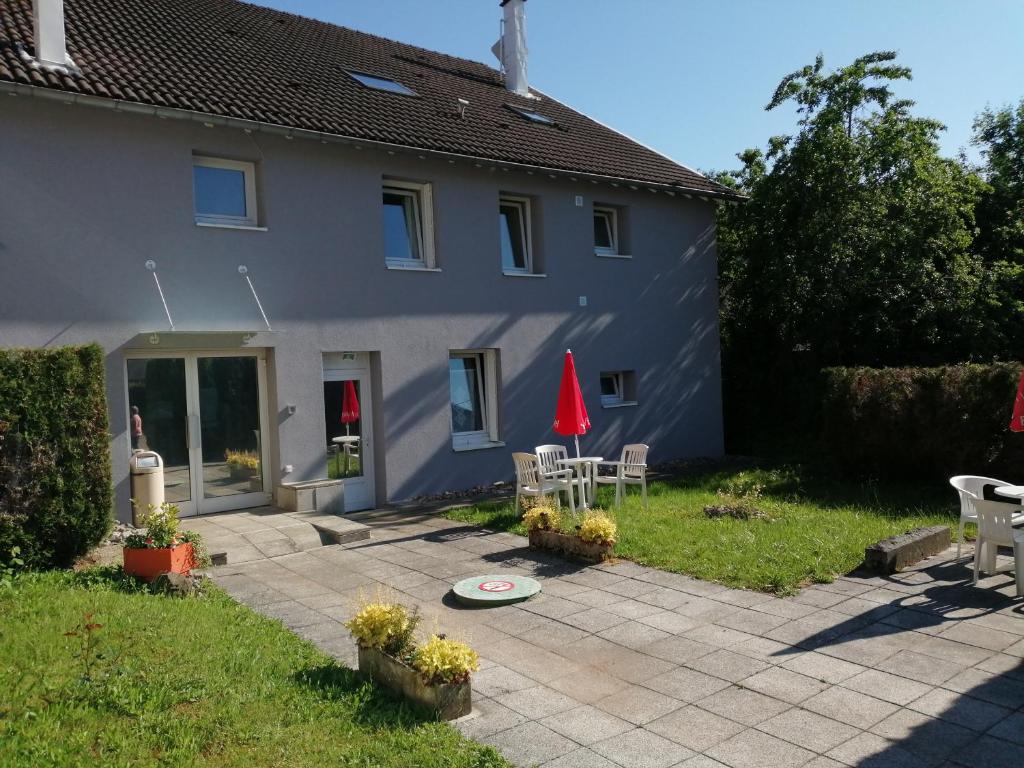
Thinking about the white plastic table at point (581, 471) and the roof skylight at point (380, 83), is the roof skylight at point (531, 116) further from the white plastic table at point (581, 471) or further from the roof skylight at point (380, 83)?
the white plastic table at point (581, 471)

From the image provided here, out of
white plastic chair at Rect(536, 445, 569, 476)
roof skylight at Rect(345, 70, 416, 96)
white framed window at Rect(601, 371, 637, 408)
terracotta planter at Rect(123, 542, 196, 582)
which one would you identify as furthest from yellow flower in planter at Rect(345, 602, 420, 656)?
white framed window at Rect(601, 371, 637, 408)

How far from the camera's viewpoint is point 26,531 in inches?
303

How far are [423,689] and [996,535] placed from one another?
538 centimetres

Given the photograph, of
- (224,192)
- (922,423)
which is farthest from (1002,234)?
(224,192)

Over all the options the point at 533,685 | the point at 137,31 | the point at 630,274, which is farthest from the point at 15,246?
the point at 630,274

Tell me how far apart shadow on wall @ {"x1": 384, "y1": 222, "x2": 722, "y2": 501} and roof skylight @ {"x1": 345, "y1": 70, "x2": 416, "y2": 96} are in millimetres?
4833

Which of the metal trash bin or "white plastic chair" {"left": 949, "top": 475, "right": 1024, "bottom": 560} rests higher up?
the metal trash bin

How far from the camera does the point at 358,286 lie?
496 inches

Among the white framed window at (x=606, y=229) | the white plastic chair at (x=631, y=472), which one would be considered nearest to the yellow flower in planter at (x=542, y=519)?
the white plastic chair at (x=631, y=472)

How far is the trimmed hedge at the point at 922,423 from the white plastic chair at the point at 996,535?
4.62m

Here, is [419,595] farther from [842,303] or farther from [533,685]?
[842,303]

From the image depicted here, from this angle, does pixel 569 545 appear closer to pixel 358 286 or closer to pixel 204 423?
pixel 204 423

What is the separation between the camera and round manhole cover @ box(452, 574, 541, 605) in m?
7.35

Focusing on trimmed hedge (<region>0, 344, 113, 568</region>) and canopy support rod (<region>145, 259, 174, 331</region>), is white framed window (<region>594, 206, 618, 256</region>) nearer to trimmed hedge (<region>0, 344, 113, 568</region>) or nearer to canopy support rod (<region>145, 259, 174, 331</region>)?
canopy support rod (<region>145, 259, 174, 331</region>)
